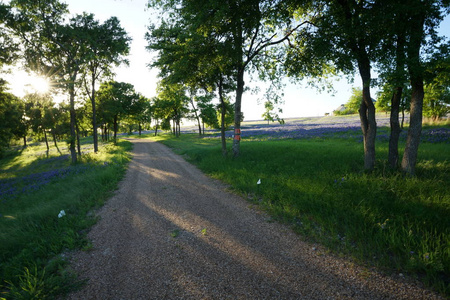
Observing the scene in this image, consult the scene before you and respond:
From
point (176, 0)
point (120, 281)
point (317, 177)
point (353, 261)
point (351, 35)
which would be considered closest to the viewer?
point (120, 281)

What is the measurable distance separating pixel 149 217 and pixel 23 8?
20.6 meters

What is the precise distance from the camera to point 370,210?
4.70 metres

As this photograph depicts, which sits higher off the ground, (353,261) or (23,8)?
(23,8)

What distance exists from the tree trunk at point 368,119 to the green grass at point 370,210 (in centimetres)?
55

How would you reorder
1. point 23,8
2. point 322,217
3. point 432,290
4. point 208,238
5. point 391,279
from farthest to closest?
1. point 23,8
2. point 322,217
3. point 208,238
4. point 391,279
5. point 432,290

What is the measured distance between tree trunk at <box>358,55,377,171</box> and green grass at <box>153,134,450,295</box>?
0.55 m

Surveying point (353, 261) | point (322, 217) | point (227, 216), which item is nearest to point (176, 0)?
point (227, 216)

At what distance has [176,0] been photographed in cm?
1040

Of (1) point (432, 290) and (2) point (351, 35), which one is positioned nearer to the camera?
(1) point (432, 290)

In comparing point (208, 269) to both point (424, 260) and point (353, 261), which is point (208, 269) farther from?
point (424, 260)

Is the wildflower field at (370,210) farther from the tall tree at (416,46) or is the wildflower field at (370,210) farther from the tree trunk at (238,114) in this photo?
the tree trunk at (238,114)

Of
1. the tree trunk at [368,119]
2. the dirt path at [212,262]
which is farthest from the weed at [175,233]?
the tree trunk at [368,119]

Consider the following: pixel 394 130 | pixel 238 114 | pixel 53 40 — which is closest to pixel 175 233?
pixel 394 130

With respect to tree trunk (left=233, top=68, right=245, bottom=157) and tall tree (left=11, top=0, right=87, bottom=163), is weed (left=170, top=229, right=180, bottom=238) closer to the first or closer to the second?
tree trunk (left=233, top=68, right=245, bottom=157)
